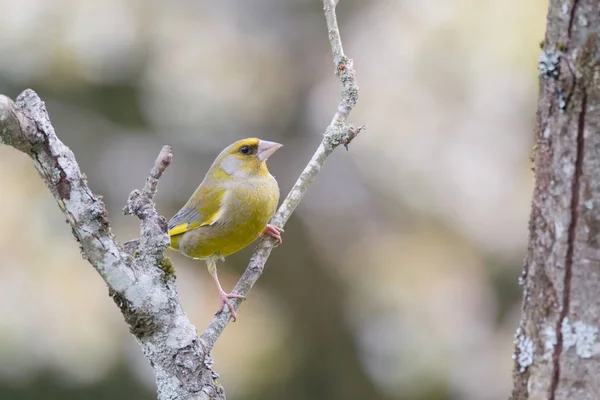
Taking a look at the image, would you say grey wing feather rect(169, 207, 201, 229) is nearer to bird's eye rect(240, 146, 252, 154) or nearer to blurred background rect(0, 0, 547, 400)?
bird's eye rect(240, 146, 252, 154)

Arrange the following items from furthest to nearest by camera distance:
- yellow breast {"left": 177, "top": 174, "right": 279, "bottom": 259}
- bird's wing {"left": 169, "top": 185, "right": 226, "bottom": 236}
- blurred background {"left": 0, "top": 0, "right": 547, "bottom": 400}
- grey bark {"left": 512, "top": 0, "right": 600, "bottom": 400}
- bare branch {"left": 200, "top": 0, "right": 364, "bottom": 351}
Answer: blurred background {"left": 0, "top": 0, "right": 547, "bottom": 400}
bird's wing {"left": 169, "top": 185, "right": 226, "bottom": 236}
yellow breast {"left": 177, "top": 174, "right": 279, "bottom": 259}
bare branch {"left": 200, "top": 0, "right": 364, "bottom": 351}
grey bark {"left": 512, "top": 0, "right": 600, "bottom": 400}

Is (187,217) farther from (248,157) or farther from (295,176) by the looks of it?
(295,176)

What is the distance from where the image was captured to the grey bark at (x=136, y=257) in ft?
8.02

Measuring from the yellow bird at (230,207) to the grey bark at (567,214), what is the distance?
2640mm

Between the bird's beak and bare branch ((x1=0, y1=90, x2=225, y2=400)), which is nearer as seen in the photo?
bare branch ((x1=0, y1=90, x2=225, y2=400))

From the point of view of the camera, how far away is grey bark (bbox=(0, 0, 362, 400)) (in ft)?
8.02

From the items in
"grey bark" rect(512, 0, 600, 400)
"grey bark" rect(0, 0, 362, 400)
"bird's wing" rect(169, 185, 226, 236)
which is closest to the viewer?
"grey bark" rect(512, 0, 600, 400)

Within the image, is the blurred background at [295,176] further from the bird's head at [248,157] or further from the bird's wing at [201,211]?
the bird's head at [248,157]

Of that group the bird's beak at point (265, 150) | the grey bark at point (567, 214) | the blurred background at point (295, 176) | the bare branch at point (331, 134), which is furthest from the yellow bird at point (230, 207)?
the grey bark at point (567, 214)

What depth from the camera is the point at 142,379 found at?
23.0ft

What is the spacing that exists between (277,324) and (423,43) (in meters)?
2.77

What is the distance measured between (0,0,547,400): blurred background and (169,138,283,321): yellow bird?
5.24 feet

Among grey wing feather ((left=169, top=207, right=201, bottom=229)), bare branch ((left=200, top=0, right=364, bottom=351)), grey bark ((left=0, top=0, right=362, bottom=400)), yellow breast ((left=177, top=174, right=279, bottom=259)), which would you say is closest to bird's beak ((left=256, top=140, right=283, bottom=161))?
yellow breast ((left=177, top=174, right=279, bottom=259))

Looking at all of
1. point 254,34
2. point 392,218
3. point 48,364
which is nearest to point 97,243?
point 48,364
